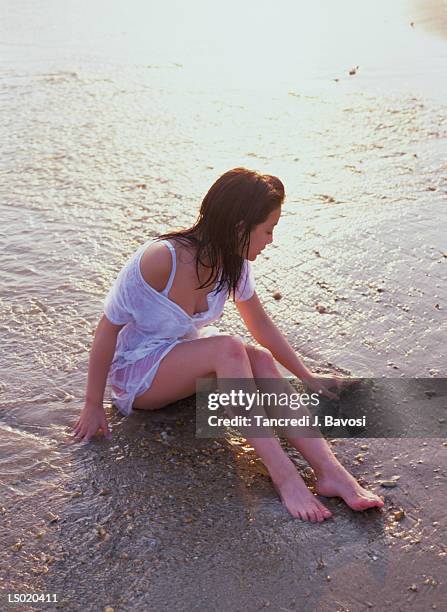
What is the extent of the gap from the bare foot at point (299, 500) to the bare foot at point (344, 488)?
73mm

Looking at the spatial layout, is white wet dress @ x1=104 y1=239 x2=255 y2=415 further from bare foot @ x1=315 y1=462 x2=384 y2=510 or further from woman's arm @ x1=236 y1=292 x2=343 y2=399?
bare foot @ x1=315 y1=462 x2=384 y2=510

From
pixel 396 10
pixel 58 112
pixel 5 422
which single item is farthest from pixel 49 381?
pixel 396 10

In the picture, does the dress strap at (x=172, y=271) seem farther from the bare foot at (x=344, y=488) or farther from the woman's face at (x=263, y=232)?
the bare foot at (x=344, y=488)

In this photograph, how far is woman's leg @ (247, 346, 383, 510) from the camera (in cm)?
303

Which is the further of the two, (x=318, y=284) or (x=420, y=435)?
(x=318, y=284)

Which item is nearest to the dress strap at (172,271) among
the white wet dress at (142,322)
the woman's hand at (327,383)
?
the white wet dress at (142,322)

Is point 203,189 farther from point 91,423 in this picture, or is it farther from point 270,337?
point 91,423

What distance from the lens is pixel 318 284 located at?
4.75m

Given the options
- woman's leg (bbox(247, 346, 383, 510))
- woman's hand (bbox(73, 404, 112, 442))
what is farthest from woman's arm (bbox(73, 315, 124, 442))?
woman's leg (bbox(247, 346, 383, 510))

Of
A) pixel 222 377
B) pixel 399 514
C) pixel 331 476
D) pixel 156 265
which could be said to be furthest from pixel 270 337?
pixel 399 514

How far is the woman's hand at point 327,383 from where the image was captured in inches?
145

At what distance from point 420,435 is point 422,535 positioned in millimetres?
642

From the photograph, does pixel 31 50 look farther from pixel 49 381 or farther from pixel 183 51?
pixel 49 381

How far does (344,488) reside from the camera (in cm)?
307
